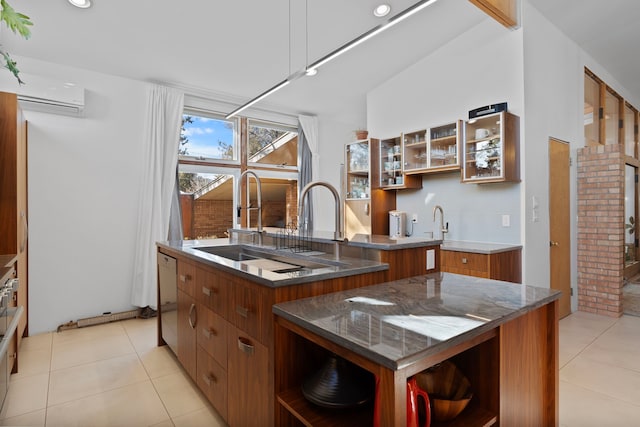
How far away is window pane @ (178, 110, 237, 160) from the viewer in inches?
→ 182

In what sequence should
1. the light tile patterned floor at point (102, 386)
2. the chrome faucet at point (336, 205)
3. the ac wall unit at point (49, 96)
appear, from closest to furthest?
1. the chrome faucet at point (336, 205)
2. the light tile patterned floor at point (102, 386)
3. the ac wall unit at point (49, 96)

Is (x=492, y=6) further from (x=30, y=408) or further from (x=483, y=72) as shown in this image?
(x=30, y=408)

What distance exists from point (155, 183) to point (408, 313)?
3.66 m

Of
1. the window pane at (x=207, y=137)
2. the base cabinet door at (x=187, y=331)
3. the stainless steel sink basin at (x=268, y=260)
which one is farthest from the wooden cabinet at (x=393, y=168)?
the base cabinet door at (x=187, y=331)

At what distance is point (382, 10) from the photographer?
3.29 meters

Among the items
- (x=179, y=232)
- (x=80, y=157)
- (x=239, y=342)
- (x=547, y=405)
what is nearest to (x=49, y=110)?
(x=80, y=157)

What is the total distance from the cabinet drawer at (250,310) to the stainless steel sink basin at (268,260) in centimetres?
32

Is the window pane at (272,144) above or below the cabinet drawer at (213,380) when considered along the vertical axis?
above

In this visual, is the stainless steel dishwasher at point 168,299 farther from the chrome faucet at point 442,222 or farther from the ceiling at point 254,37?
the chrome faucet at point 442,222

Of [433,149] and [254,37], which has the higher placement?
[254,37]

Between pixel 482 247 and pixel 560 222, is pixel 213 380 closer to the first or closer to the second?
pixel 482 247

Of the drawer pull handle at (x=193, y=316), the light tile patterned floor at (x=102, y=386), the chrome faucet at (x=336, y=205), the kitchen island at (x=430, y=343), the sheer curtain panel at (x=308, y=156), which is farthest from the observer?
the sheer curtain panel at (x=308, y=156)

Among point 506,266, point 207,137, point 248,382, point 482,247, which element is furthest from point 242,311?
point 207,137

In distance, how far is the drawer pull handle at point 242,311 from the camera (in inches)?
63.6
